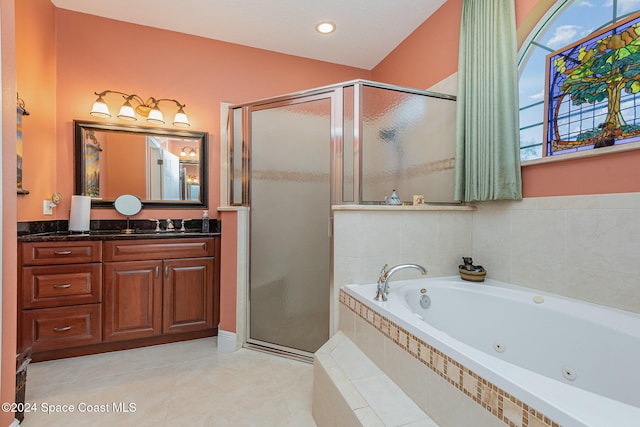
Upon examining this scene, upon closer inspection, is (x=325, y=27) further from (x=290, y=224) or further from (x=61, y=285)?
(x=61, y=285)

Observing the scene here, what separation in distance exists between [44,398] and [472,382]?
2.18 meters

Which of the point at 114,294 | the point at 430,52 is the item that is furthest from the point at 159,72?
the point at 430,52

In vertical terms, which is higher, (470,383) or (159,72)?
(159,72)

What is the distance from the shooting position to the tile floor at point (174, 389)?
56.1 inches

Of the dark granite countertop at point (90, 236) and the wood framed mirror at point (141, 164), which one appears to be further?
the wood framed mirror at point (141, 164)

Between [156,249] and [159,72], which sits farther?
[159,72]

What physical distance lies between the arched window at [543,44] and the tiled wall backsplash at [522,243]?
407mm

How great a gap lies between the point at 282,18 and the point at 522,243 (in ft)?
8.12

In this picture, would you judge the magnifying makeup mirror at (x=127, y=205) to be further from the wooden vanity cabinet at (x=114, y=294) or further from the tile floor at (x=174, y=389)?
the tile floor at (x=174, y=389)

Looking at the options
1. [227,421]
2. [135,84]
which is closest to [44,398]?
[227,421]

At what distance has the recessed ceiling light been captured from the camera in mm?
2414

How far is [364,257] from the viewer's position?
1.69m

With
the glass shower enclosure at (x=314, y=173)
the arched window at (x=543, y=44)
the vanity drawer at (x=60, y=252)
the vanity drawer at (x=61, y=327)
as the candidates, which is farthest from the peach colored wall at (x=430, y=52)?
the vanity drawer at (x=61, y=327)

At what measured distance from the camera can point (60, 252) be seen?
1.90 m
